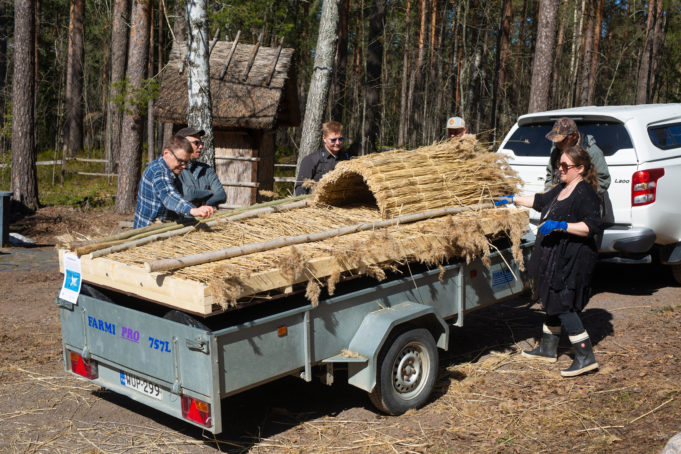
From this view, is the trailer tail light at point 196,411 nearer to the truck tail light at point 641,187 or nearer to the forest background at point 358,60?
the forest background at point 358,60

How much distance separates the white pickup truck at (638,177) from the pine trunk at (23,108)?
1220 centimetres

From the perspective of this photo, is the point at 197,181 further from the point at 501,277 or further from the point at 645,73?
the point at 645,73

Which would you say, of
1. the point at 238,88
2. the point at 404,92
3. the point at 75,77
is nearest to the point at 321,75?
the point at 238,88

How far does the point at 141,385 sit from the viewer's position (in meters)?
4.43

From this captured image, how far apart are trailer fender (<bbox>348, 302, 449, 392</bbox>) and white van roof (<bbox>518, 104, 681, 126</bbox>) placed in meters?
4.34

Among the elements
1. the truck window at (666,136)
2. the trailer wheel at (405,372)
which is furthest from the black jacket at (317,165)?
the truck window at (666,136)

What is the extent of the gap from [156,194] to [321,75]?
553 centimetres

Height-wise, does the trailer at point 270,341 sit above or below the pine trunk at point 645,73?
below

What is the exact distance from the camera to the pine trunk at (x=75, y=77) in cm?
Answer: 3064

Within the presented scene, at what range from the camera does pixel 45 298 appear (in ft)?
28.0

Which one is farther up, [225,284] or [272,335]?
[225,284]

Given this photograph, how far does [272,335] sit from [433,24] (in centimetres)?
3169

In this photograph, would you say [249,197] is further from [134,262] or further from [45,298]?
[134,262]

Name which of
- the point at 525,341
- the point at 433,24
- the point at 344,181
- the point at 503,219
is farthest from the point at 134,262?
the point at 433,24
